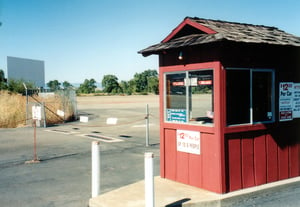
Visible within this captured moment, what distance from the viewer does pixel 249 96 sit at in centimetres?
685

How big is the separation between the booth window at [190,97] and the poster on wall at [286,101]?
157 cm

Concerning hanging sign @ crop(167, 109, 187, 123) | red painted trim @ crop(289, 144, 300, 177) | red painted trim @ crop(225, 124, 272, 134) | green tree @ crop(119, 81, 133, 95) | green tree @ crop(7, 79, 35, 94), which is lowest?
red painted trim @ crop(289, 144, 300, 177)

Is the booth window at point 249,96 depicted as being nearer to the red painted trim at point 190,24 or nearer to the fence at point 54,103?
the red painted trim at point 190,24

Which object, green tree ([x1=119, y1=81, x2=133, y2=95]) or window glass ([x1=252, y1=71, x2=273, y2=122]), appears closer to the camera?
window glass ([x1=252, y1=71, x2=273, y2=122])

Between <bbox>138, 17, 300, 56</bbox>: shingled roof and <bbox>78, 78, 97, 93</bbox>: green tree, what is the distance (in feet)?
334

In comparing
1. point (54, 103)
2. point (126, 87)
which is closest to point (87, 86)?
point (126, 87)

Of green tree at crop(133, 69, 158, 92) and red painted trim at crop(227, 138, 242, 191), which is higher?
green tree at crop(133, 69, 158, 92)

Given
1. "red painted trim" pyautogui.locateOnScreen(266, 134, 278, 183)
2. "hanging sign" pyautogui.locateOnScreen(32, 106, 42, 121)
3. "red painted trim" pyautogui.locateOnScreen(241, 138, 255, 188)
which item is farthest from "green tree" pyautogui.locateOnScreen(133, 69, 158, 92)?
"red painted trim" pyautogui.locateOnScreen(241, 138, 255, 188)

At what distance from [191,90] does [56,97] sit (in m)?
17.5

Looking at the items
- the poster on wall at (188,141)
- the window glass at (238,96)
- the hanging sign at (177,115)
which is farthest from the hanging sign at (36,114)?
the window glass at (238,96)

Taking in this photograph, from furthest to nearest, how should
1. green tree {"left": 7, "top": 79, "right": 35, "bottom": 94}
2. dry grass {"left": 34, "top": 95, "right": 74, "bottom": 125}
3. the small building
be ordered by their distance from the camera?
the small building
green tree {"left": 7, "top": 79, "right": 35, "bottom": 94}
dry grass {"left": 34, "top": 95, "right": 74, "bottom": 125}

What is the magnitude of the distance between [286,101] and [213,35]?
7.99 ft

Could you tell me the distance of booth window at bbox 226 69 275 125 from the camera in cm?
668

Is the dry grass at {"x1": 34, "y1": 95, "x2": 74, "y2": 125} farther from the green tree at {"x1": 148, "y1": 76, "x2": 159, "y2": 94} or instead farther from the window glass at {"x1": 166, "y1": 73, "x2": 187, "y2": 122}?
the green tree at {"x1": 148, "y1": 76, "x2": 159, "y2": 94}
